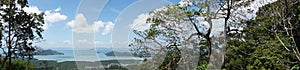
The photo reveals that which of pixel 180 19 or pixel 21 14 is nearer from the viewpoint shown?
pixel 180 19

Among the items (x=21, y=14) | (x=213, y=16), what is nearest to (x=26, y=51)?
(x=21, y=14)

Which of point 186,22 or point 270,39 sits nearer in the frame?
point 186,22

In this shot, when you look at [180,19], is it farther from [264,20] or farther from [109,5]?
[264,20]

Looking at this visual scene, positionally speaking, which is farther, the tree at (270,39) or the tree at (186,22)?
the tree at (270,39)

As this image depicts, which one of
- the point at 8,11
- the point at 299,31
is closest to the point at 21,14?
the point at 8,11

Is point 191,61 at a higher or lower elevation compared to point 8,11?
lower

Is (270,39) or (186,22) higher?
(186,22)

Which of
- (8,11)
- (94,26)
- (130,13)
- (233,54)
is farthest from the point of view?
(233,54)

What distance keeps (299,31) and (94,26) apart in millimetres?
7428

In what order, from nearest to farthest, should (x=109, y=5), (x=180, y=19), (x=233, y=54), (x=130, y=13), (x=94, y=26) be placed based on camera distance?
(x=94, y=26) → (x=109, y=5) → (x=130, y=13) → (x=180, y=19) → (x=233, y=54)

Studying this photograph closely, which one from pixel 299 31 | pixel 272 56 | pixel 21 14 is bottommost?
pixel 272 56

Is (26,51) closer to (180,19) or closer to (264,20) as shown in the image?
(180,19)

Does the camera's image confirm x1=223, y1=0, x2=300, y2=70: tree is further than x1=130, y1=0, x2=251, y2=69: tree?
Yes

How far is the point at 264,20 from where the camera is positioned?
30.5 ft
